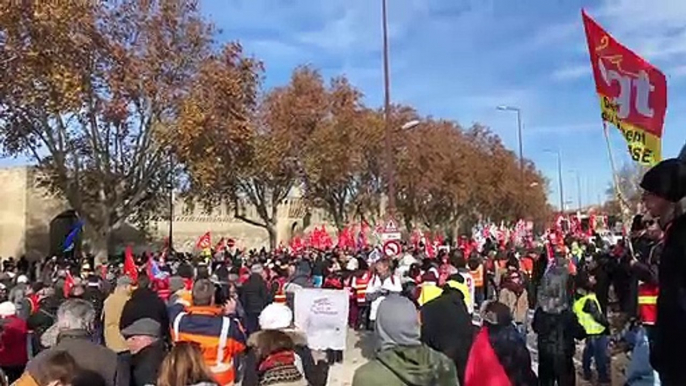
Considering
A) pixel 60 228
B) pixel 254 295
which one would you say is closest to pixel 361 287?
pixel 254 295

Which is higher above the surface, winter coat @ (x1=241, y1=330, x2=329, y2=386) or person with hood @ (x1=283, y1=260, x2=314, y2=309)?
person with hood @ (x1=283, y1=260, x2=314, y2=309)

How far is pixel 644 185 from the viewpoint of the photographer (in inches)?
115

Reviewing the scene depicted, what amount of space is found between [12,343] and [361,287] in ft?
27.1

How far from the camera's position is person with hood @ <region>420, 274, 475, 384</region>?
24.5 feet

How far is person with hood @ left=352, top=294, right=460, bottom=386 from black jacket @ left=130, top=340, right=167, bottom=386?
7.13ft

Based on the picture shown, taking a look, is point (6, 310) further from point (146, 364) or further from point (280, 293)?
point (280, 293)

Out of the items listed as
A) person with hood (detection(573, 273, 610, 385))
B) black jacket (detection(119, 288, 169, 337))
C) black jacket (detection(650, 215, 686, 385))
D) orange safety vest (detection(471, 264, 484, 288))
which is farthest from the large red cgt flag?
orange safety vest (detection(471, 264, 484, 288))

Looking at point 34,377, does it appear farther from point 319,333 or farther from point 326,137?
point 326,137

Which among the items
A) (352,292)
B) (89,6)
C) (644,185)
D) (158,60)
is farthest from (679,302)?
(158,60)

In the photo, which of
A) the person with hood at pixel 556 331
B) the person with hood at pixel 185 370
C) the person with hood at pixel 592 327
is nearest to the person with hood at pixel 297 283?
the person with hood at pixel 592 327

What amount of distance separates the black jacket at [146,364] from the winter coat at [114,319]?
250cm

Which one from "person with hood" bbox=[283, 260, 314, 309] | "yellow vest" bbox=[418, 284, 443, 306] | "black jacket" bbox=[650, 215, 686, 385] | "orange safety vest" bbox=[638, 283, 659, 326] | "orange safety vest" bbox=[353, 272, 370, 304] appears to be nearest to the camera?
"black jacket" bbox=[650, 215, 686, 385]

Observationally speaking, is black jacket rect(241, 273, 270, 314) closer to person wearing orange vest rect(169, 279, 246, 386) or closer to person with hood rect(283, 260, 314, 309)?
person with hood rect(283, 260, 314, 309)

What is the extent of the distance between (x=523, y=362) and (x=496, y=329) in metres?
0.29
